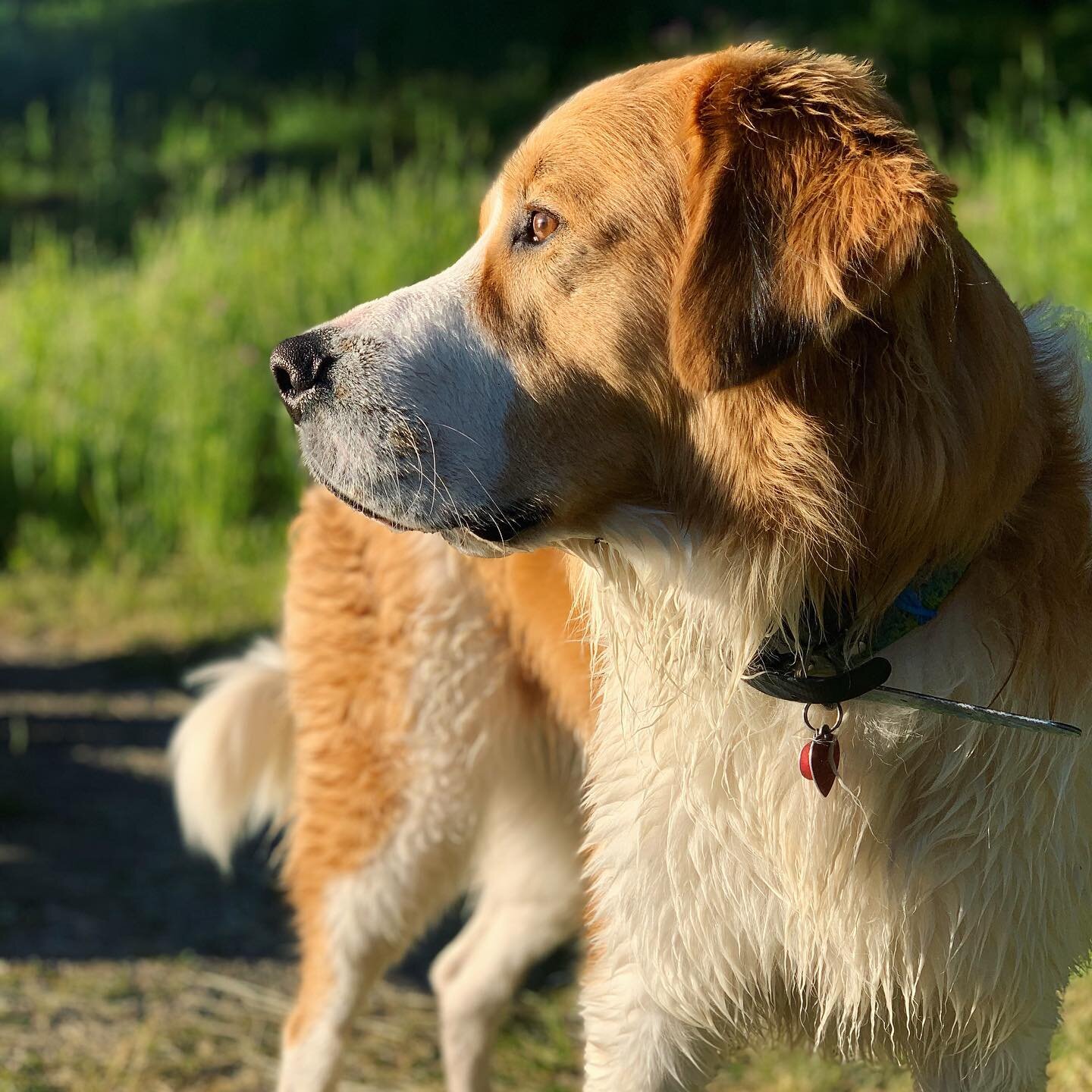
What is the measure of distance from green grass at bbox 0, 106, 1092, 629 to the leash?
14.6ft

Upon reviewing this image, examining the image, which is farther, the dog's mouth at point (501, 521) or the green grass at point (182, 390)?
the green grass at point (182, 390)

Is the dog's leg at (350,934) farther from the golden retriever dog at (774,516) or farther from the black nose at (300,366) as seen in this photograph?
the black nose at (300,366)

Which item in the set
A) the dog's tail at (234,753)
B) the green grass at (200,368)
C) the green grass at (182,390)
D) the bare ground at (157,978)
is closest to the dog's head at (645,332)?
the bare ground at (157,978)

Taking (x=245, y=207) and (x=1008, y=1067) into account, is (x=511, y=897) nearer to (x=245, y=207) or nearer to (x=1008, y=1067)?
(x=1008, y=1067)

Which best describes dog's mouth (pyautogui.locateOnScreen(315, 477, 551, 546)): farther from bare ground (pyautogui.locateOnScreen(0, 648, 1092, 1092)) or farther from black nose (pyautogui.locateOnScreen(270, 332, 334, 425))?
bare ground (pyautogui.locateOnScreen(0, 648, 1092, 1092))

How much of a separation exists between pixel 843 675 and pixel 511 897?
1.79m

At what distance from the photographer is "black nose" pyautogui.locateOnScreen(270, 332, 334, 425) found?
2.08m

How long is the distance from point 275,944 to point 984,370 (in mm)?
2936

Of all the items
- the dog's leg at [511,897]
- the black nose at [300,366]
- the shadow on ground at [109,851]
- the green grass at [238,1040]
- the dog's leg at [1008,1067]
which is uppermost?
the black nose at [300,366]

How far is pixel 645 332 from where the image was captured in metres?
2.00

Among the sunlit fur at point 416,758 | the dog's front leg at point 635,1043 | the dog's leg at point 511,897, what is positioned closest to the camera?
the dog's front leg at point 635,1043

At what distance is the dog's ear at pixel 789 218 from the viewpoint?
1763 millimetres

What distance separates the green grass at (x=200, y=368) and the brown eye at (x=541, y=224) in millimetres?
4379

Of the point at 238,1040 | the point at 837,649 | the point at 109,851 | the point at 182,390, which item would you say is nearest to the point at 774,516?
the point at 837,649
